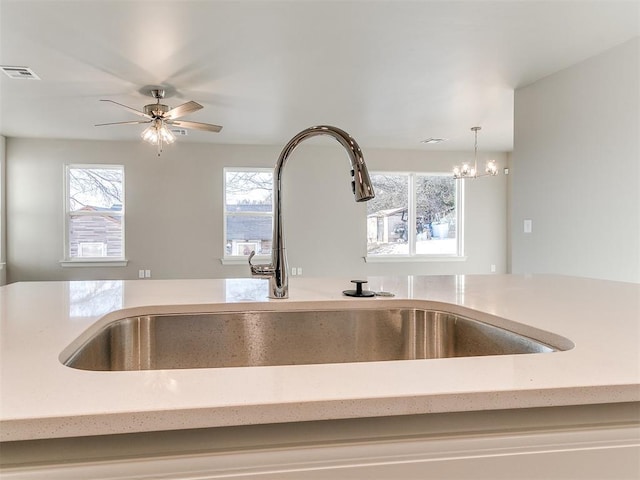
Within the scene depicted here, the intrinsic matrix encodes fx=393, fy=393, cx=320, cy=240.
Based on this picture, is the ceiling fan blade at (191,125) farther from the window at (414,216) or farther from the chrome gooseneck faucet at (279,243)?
the window at (414,216)

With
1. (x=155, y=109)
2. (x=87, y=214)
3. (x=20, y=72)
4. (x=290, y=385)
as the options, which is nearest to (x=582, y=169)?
(x=290, y=385)

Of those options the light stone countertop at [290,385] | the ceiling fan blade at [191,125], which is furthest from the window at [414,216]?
the light stone countertop at [290,385]

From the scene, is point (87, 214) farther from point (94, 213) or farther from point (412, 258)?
point (412, 258)

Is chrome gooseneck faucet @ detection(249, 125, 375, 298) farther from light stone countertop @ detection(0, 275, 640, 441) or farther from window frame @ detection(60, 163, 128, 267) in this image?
window frame @ detection(60, 163, 128, 267)

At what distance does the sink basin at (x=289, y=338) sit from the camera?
3.01 ft

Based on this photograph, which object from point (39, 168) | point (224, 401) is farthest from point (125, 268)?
point (224, 401)

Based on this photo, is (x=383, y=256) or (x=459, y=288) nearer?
(x=459, y=288)

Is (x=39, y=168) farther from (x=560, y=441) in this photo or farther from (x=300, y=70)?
(x=560, y=441)

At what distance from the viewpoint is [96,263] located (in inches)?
218

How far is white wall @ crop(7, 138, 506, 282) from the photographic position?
541 centimetres

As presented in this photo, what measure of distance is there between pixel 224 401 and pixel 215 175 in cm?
567

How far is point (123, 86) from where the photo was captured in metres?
3.29

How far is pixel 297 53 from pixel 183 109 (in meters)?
1.04

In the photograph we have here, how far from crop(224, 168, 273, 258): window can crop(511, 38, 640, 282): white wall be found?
3634mm
